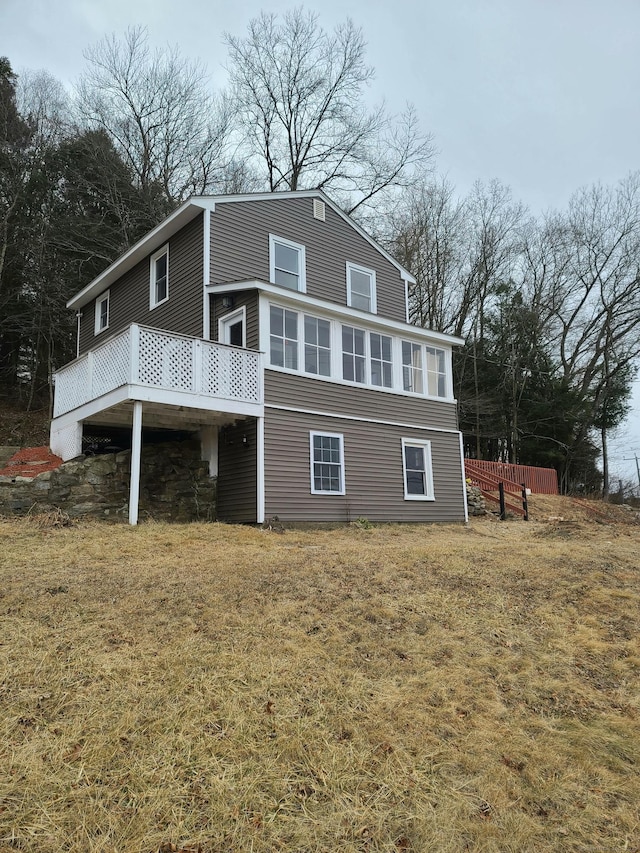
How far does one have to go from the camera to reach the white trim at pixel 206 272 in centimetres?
1446

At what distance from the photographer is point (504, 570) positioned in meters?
8.34

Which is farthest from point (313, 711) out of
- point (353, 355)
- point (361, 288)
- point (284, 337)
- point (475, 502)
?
point (475, 502)

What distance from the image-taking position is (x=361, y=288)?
17906mm

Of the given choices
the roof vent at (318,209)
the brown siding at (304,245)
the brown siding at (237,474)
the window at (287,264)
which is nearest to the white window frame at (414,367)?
the brown siding at (304,245)

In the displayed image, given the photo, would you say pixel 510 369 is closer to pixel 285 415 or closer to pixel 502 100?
pixel 502 100

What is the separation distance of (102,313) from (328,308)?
29.1 ft

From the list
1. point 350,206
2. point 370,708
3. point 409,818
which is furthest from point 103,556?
point 350,206

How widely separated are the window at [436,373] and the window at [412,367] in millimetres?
352

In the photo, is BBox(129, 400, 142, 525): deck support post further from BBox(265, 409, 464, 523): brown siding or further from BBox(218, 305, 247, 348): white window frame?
BBox(218, 305, 247, 348): white window frame

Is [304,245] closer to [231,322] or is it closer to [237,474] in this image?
[231,322]

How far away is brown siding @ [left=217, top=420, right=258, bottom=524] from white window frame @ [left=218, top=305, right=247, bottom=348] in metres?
2.01

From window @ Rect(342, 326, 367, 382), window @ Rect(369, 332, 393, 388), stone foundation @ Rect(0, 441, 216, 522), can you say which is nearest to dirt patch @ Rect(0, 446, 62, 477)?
stone foundation @ Rect(0, 441, 216, 522)

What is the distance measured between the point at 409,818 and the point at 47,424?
2351 cm

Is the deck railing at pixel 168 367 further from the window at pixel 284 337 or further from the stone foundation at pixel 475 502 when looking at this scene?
the stone foundation at pixel 475 502
